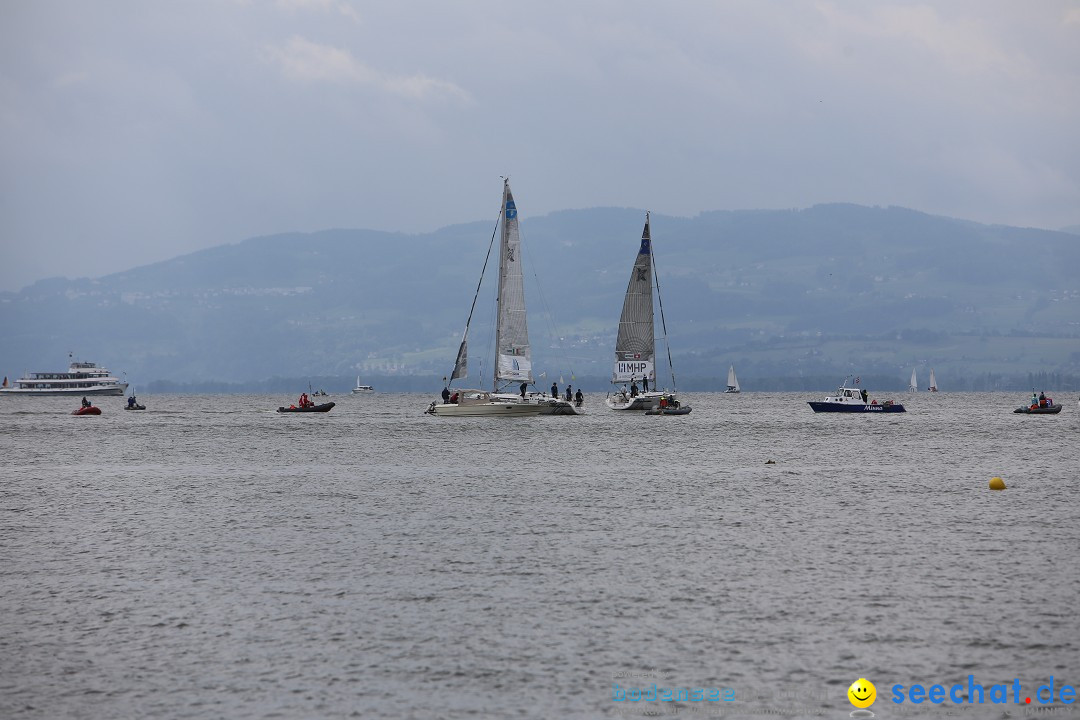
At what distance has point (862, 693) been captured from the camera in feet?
72.6

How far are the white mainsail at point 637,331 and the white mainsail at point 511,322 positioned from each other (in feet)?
61.7

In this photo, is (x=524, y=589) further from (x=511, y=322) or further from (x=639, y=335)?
(x=639, y=335)

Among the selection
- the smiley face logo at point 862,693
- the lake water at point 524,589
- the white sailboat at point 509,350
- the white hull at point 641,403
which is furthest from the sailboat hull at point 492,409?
the smiley face logo at point 862,693

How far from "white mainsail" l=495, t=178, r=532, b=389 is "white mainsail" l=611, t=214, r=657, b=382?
18.8 m

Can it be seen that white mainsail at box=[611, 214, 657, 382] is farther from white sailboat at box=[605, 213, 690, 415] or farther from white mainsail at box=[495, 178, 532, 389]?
white mainsail at box=[495, 178, 532, 389]

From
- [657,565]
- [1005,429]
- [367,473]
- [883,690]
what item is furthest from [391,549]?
[1005,429]

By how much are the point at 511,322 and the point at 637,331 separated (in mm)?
21973

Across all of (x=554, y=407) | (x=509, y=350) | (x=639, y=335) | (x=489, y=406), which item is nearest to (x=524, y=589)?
(x=509, y=350)

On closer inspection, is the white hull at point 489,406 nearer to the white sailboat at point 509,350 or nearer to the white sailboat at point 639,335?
the white sailboat at point 509,350

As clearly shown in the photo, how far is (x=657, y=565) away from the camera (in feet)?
118

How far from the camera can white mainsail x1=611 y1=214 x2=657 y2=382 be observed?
131750 mm

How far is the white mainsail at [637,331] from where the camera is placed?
13175 cm

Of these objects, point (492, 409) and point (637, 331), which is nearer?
point (492, 409)

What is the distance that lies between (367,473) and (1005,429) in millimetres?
76798
